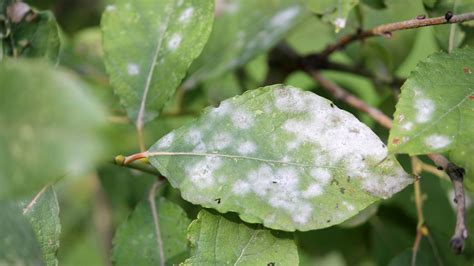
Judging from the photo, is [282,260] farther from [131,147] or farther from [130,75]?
[131,147]

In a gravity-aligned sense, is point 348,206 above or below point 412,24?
below

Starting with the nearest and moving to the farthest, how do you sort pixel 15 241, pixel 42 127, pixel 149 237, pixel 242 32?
pixel 42 127
pixel 15 241
pixel 149 237
pixel 242 32

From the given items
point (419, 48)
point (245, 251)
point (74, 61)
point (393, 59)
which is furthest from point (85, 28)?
point (245, 251)

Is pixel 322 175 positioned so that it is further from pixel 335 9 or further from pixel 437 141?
pixel 335 9

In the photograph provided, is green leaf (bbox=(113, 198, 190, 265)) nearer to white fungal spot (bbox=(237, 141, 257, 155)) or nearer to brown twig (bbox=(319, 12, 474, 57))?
white fungal spot (bbox=(237, 141, 257, 155))

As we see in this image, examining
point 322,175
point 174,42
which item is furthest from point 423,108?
point 174,42

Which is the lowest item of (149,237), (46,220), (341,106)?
(341,106)

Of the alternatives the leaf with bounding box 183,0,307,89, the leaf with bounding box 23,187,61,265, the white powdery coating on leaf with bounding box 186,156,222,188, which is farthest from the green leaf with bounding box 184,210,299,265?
the leaf with bounding box 183,0,307,89
